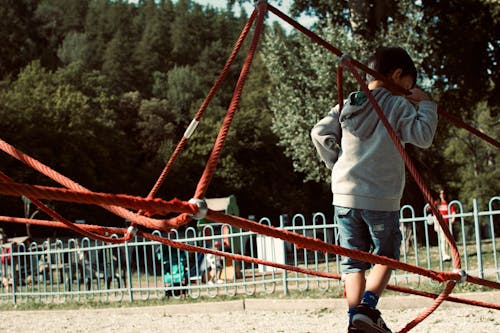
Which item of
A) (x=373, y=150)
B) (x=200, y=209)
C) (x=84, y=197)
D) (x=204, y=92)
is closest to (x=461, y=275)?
(x=373, y=150)

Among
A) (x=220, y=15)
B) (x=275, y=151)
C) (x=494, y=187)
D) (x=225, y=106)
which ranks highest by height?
(x=220, y=15)

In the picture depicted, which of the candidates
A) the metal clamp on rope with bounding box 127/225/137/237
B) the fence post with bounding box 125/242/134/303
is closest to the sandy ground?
the fence post with bounding box 125/242/134/303

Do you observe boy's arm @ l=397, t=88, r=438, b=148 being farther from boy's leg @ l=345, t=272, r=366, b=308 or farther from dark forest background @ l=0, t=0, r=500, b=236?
dark forest background @ l=0, t=0, r=500, b=236

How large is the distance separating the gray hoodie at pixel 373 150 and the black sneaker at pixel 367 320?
51 centimetres

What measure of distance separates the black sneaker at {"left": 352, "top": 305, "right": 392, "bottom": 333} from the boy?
0.06 metres

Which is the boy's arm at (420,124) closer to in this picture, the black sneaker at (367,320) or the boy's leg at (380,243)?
the boy's leg at (380,243)

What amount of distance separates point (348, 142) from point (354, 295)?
782 millimetres

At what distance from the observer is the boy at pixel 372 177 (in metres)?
3.64

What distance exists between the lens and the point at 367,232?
3787 millimetres

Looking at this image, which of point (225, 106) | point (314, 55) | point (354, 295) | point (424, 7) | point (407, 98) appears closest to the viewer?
point (354, 295)

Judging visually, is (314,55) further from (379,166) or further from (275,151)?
(275,151)

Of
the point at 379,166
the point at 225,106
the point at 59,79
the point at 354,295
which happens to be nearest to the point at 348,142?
the point at 379,166

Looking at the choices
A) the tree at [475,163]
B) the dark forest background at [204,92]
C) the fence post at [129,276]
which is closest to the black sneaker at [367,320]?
the fence post at [129,276]

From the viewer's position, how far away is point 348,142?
378cm
